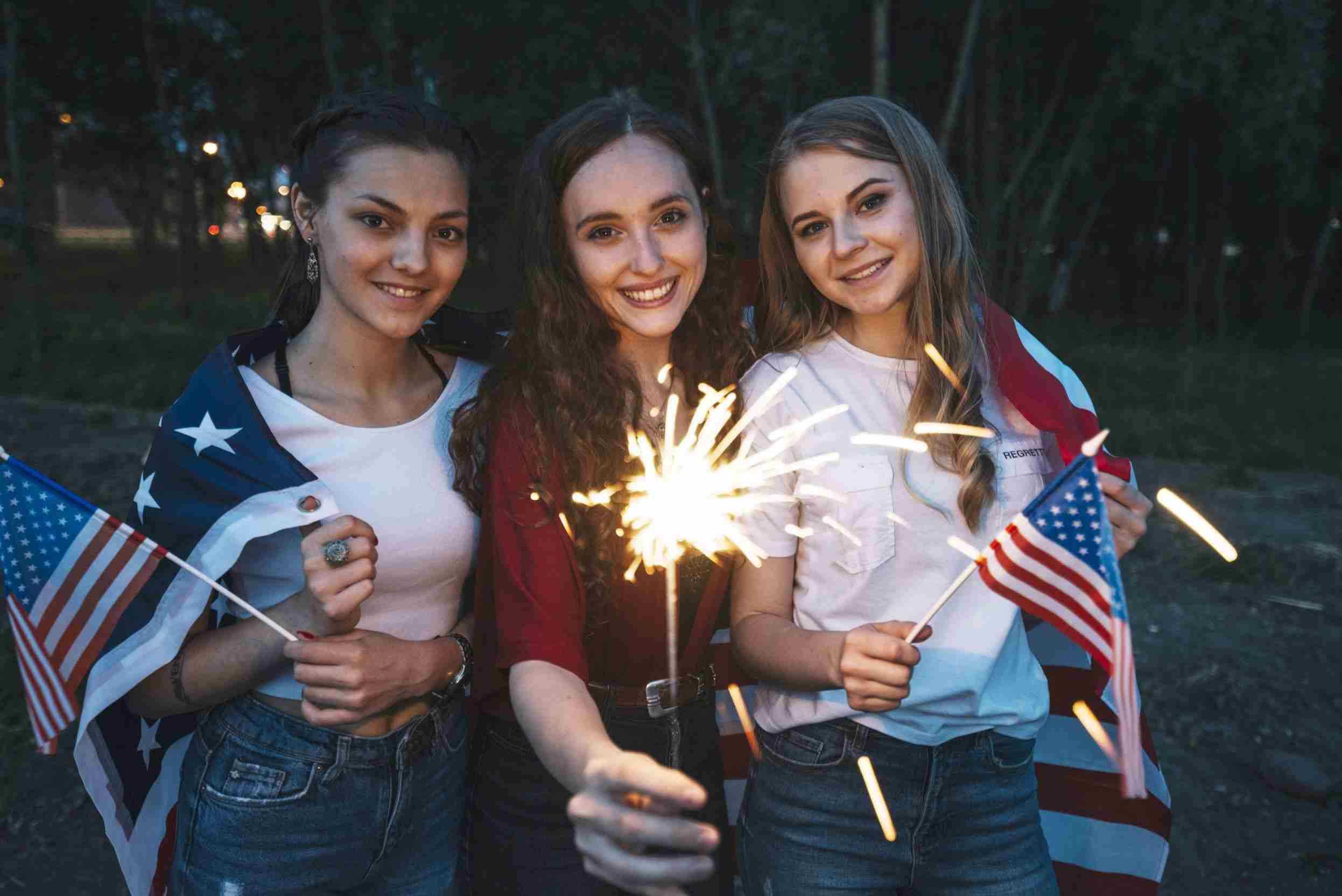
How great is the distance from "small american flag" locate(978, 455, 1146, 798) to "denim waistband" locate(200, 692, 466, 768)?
145cm

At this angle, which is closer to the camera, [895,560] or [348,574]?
[348,574]

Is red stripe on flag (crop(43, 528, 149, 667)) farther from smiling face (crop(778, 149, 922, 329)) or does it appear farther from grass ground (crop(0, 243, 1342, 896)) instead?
grass ground (crop(0, 243, 1342, 896))

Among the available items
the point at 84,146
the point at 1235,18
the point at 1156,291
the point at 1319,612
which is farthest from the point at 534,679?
the point at 84,146

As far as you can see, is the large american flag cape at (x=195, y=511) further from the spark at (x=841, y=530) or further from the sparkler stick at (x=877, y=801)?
the sparkler stick at (x=877, y=801)

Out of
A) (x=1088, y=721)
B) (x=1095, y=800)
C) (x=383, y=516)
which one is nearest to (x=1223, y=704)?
(x=1095, y=800)

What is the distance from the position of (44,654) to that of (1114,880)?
10.1 feet

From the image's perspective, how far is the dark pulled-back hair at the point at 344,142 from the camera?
262 centimetres

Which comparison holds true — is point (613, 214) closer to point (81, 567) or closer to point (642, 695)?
point (642, 695)

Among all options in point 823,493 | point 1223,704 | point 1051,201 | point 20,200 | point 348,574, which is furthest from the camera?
point 1051,201

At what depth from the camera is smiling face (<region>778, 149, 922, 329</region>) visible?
8.14 feet

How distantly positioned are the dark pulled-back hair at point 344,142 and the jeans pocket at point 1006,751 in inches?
78.1

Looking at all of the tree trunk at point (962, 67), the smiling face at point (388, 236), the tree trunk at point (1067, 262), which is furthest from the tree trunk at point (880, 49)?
the tree trunk at point (1067, 262)

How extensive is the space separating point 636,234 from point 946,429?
93 centimetres

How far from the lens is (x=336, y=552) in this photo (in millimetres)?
2293
